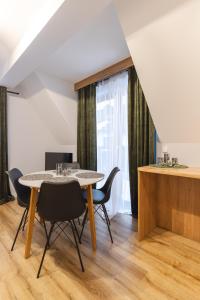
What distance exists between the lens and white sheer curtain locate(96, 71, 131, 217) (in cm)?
300

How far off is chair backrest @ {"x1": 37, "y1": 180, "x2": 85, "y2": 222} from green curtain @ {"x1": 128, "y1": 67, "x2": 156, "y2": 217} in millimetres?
1325

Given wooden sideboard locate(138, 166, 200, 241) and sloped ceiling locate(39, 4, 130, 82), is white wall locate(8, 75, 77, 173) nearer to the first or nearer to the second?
sloped ceiling locate(39, 4, 130, 82)

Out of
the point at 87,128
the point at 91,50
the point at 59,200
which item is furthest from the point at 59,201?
the point at 87,128

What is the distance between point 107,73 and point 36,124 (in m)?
1.99

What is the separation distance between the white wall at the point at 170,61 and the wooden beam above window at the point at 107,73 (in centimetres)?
77

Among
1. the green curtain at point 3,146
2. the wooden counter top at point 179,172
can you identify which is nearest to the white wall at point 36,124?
the green curtain at point 3,146

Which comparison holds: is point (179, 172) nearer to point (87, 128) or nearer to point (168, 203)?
point (168, 203)

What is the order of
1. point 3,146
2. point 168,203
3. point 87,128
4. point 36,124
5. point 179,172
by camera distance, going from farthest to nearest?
point 36,124
point 87,128
point 3,146
point 168,203
point 179,172

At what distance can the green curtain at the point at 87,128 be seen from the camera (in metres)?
3.48

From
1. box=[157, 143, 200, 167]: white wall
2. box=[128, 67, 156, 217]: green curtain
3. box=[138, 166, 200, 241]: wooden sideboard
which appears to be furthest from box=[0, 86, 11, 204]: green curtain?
box=[157, 143, 200, 167]: white wall

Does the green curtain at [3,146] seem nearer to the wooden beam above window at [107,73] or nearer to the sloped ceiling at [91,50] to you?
the sloped ceiling at [91,50]

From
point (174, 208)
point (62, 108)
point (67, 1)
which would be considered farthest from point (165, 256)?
point (62, 108)

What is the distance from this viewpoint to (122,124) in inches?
118

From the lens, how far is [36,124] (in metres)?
4.05
